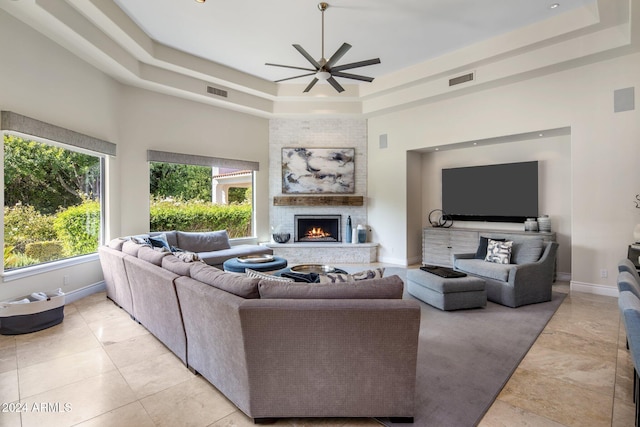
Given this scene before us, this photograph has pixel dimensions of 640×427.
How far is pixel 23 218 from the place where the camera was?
3.81 meters

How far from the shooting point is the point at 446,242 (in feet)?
20.6

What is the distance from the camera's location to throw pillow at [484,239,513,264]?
182 inches

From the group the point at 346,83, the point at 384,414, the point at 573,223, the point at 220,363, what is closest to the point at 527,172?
the point at 573,223

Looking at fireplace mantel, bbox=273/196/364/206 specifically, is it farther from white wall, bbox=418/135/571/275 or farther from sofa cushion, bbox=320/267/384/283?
sofa cushion, bbox=320/267/384/283

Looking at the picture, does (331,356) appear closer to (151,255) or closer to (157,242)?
(151,255)

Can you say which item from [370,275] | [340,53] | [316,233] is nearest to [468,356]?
[370,275]

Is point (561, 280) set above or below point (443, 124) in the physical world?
below

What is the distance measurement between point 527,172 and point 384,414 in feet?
17.4

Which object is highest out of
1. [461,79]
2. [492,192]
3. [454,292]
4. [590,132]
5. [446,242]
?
[461,79]

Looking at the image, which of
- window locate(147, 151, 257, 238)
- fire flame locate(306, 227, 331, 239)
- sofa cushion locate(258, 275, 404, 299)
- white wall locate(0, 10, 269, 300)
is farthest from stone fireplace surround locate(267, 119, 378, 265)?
sofa cushion locate(258, 275, 404, 299)

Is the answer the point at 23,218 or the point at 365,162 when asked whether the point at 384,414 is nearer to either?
the point at 23,218

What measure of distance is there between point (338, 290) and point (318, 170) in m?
5.53

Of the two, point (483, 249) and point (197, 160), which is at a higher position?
point (197, 160)

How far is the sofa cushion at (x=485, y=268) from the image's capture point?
4.13 metres
